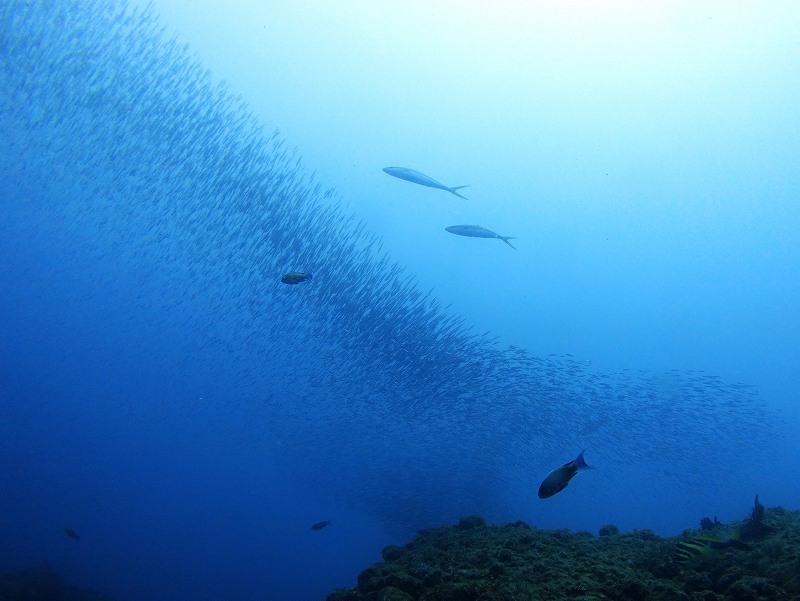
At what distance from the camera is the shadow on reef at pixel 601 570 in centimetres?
375

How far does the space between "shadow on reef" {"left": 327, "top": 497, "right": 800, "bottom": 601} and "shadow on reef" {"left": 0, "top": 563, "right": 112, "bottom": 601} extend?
620 inches

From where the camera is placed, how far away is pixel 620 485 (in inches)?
1232

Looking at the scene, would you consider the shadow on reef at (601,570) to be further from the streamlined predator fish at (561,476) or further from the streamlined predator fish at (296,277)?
the streamlined predator fish at (296,277)

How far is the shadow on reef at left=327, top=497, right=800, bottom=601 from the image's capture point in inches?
148

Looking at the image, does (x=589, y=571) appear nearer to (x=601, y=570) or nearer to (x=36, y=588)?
(x=601, y=570)

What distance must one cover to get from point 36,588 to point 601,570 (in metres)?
19.3

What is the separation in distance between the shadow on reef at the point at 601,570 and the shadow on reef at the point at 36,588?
15.7 m

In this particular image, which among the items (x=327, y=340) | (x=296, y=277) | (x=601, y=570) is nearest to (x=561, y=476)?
(x=601, y=570)

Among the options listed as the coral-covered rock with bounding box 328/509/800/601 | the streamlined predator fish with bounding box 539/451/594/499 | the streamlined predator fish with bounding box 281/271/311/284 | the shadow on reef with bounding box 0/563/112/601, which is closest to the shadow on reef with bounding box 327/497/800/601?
the coral-covered rock with bounding box 328/509/800/601

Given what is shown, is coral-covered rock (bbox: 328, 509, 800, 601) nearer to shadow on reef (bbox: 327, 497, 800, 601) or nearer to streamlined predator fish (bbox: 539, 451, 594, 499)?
shadow on reef (bbox: 327, 497, 800, 601)

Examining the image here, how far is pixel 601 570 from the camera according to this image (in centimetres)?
429

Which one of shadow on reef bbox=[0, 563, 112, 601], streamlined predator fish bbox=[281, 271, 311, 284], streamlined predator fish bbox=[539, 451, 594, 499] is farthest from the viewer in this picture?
shadow on reef bbox=[0, 563, 112, 601]

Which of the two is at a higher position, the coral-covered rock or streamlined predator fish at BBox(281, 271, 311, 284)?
streamlined predator fish at BBox(281, 271, 311, 284)

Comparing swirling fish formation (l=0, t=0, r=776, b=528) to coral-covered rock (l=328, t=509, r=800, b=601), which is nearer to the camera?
coral-covered rock (l=328, t=509, r=800, b=601)
